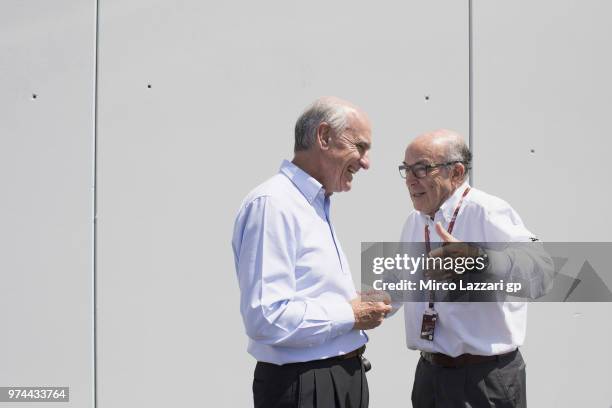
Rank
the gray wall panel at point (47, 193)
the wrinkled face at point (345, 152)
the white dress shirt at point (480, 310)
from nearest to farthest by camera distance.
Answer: the wrinkled face at point (345, 152) → the white dress shirt at point (480, 310) → the gray wall panel at point (47, 193)

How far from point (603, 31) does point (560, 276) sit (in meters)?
1.26

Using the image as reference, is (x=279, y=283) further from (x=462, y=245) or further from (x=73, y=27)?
(x=73, y=27)

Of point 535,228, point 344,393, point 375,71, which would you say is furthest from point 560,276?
Result: point 344,393

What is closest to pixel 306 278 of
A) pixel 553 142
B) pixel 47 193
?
pixel 47 193

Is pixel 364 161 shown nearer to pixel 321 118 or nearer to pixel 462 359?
pixel 321 118

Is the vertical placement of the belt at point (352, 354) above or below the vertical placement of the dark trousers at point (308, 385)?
above

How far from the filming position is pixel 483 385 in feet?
8.56

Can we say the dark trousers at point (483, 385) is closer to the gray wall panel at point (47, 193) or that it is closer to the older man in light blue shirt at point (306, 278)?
the older man in light blue shirt at point (306, 278)

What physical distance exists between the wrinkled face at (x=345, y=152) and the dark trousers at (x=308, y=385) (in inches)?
22.2

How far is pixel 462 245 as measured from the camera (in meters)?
2.43

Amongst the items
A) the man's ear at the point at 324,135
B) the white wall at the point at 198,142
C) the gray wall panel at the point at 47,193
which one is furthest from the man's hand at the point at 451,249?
the gray wall panel at the point at 47,193

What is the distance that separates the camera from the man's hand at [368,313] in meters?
2.34

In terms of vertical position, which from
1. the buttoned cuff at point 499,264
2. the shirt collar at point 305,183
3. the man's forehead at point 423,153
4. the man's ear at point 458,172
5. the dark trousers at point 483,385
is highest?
the man's forehead at point 423,153

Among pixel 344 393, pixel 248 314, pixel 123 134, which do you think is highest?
pixel 123 134
